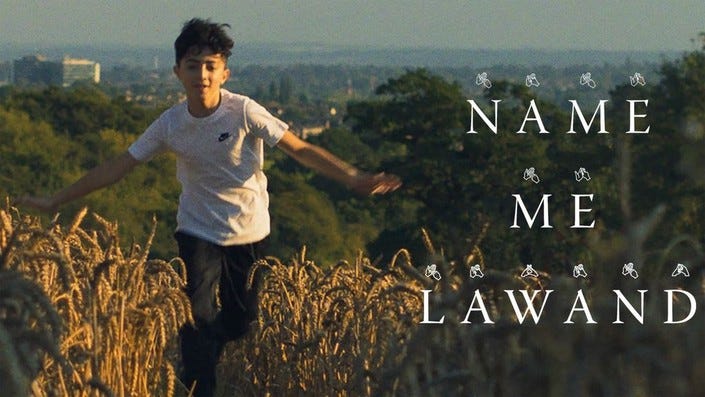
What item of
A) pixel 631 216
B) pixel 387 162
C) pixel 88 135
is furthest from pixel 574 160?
pixel 631 216

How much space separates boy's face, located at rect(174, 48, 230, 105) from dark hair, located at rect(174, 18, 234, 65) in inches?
1.1

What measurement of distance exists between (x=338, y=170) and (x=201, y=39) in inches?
36.1

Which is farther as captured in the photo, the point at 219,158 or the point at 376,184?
the point at 219,158

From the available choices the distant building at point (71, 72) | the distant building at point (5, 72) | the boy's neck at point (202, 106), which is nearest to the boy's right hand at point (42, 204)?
the boy's neck at point (202, 106)

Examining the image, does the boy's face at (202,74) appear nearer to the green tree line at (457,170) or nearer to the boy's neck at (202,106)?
the boy's neck at (202,106)

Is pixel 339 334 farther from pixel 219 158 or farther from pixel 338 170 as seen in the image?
pixel 219 158

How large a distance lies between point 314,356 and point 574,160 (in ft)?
177

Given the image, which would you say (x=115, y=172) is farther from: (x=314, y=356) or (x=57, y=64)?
(x=57, y=64)

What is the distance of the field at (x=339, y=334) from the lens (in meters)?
2.81

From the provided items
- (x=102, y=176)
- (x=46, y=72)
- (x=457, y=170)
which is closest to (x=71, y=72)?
(x=46, y=72)

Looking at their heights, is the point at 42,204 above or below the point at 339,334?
above

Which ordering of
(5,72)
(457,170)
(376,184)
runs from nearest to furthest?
(376,184) < (457,170) < (5,72)

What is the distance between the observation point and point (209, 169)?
788 centimetres

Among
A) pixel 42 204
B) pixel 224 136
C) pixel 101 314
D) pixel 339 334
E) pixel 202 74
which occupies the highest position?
pixel 202 74
